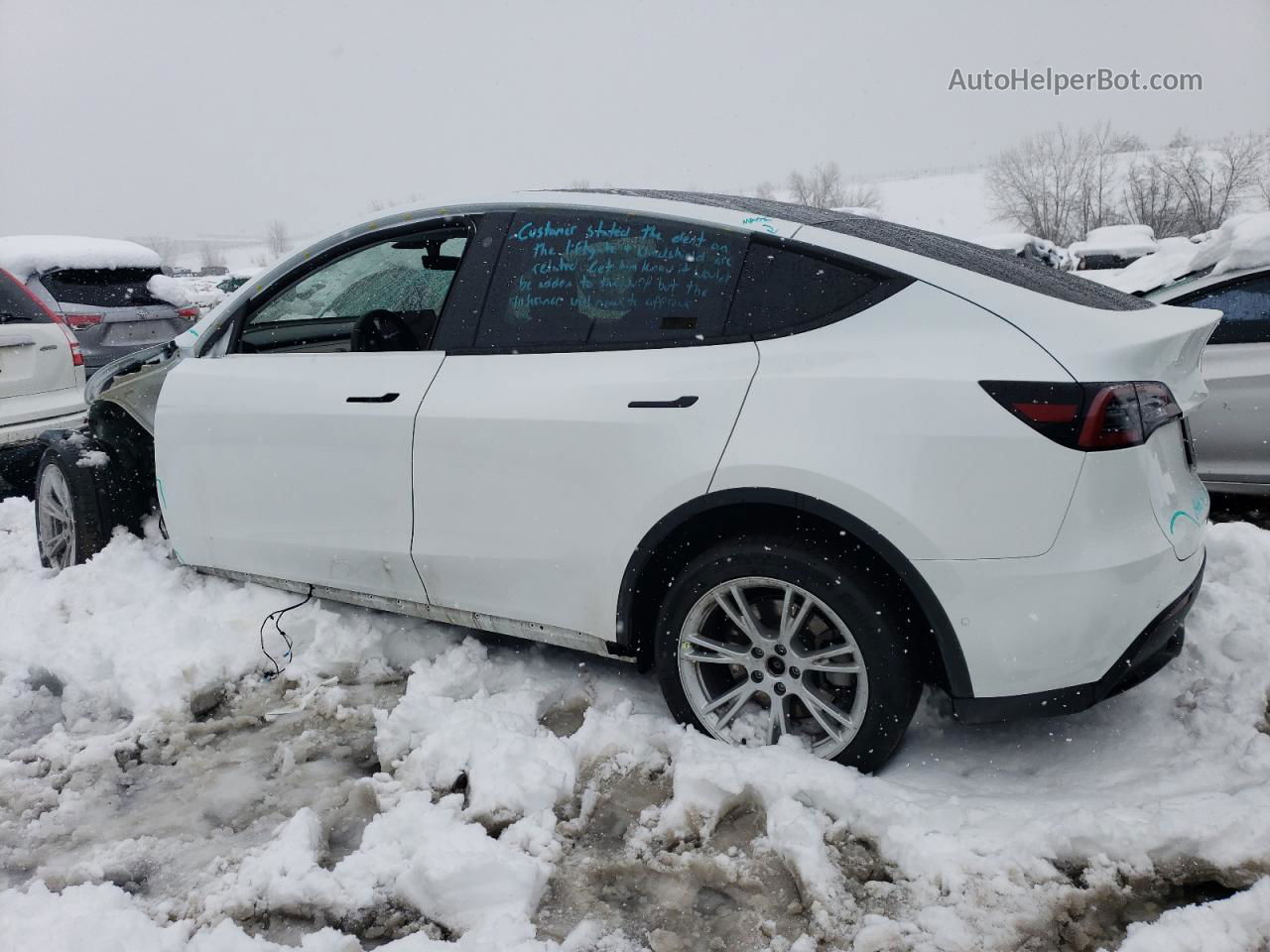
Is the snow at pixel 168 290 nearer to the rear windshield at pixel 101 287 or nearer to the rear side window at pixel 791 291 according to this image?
the rear windshield at pixel 101 287

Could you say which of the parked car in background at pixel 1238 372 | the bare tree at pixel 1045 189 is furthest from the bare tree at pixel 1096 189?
the parked car in background at pixel 1238 372

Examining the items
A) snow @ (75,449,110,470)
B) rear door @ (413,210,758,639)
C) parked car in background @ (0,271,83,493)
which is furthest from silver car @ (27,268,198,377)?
rear door @ (413,210,758,639)

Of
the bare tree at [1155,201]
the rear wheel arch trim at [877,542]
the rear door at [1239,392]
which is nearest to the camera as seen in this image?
the rear wheel arch trim at [877,542]

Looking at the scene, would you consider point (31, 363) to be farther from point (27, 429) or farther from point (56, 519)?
point (56, 519)

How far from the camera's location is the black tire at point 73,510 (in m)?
4.33

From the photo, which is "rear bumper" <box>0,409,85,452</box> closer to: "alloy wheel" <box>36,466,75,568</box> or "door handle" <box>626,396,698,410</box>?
"alloy wheel" <box>36,466,75,568</box>

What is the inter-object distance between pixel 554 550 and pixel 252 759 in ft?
3.94

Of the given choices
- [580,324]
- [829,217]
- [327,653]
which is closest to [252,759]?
[327,653]

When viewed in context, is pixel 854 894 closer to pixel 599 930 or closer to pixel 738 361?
pixel 599 930

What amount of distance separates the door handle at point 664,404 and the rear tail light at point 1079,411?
2.58ft

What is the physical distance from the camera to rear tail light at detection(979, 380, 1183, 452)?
7.38 ft

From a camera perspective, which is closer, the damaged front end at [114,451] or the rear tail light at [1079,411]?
the rear tail light at [1079,411]

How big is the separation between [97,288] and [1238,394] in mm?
9021

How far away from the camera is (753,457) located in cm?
253
